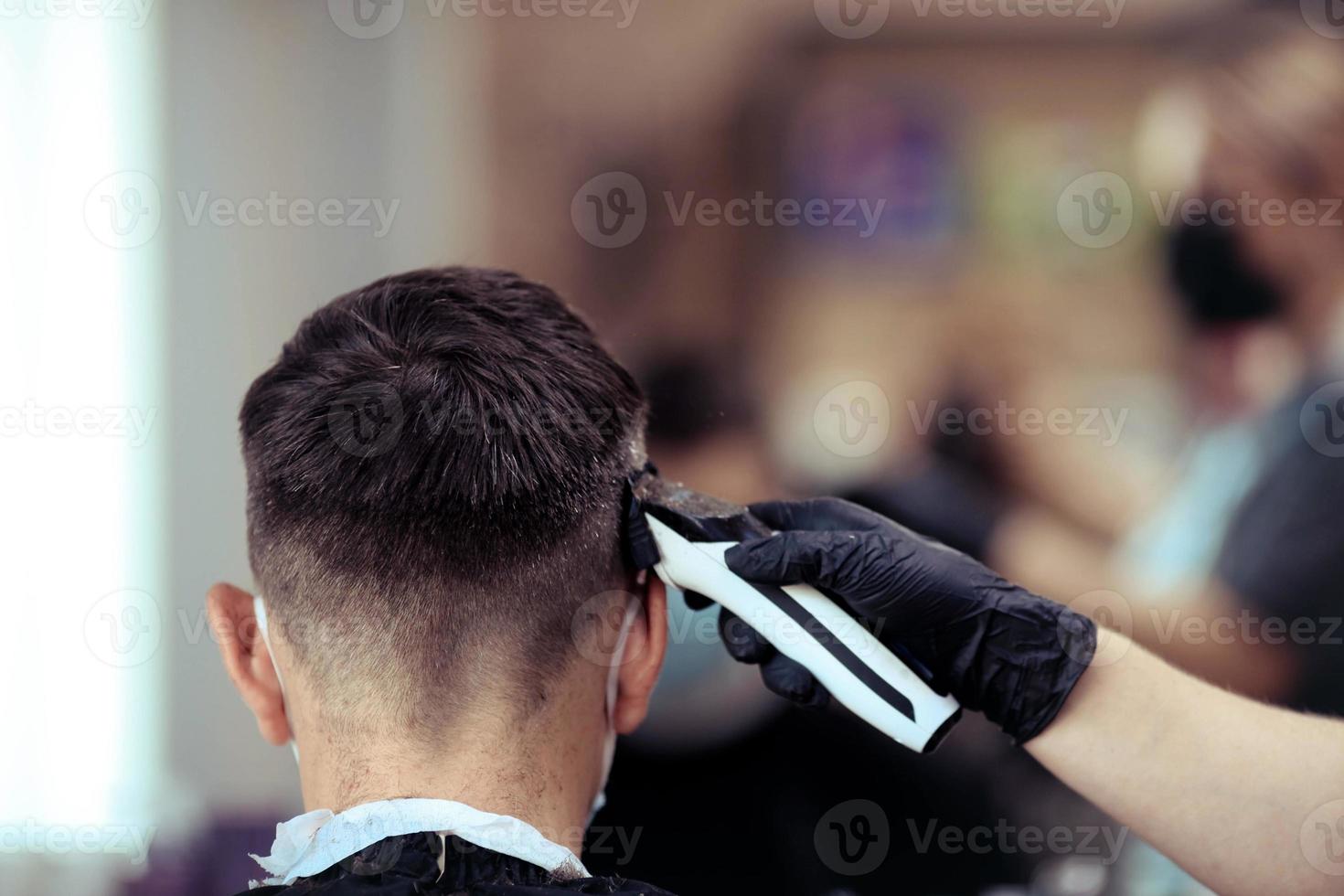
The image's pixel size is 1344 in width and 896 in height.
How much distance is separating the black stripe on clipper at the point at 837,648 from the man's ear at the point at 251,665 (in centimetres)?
52

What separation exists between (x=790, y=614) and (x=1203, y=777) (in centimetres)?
52

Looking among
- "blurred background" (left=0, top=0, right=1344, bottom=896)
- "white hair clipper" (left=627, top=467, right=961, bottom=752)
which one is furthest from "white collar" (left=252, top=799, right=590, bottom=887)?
"blurred background" (left=0, top=0, right=1344, bottom=896)

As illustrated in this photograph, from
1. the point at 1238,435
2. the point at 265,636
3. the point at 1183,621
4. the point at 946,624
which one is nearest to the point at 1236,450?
the point at 1238,435

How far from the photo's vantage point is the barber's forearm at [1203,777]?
107cm

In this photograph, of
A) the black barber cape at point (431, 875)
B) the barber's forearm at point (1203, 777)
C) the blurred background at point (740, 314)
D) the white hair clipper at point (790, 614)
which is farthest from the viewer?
the blurred background at point (740, 314)

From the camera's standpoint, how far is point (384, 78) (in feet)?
6.44

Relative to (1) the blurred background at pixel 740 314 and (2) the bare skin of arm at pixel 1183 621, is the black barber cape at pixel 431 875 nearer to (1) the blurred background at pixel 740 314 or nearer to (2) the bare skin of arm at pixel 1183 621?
(1) the blurred background at pixel 740 314

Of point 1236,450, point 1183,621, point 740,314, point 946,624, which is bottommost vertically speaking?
point 1183,621

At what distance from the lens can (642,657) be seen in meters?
1.03

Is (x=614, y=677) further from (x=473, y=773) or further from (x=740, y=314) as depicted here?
(x=740, y=314)

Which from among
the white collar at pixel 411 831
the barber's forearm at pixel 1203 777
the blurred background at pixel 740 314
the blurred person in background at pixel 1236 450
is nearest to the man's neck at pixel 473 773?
the white collar at pixel 411 831

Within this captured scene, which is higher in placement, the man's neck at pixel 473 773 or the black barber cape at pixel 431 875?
the man's neck at pixel 473 773

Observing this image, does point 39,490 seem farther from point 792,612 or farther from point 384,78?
point 792,612

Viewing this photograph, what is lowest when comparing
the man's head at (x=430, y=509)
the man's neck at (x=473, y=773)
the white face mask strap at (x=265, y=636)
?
the man's neck at (x=473, y=773)
